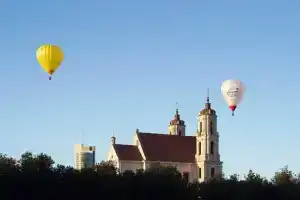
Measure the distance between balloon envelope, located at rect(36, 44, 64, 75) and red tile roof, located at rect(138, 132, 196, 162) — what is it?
5621 centimetres

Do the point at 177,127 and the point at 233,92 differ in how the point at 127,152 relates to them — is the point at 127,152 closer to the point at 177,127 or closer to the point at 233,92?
the point at 177,127

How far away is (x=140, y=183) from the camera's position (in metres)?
64.9

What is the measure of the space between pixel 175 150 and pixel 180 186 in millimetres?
39579

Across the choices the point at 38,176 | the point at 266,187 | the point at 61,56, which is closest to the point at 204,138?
the point at 266,187

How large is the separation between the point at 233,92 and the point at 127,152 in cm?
5142

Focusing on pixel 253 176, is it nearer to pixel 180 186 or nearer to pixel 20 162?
pixel 180 186

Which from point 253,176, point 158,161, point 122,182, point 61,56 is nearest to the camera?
point 61,56

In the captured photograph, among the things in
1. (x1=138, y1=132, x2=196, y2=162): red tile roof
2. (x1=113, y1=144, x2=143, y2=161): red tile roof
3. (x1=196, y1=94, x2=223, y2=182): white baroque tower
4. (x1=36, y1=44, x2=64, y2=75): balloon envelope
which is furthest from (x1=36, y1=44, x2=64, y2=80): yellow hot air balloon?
(x1=196, y1=94, x2=223, y2=182): white baroque tower

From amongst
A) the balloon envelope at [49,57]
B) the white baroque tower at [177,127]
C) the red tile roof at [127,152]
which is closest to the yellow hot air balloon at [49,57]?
the balloon envelope at [49,57]

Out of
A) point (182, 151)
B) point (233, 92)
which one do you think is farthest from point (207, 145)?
point (233, 92)

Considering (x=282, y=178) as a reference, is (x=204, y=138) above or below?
above

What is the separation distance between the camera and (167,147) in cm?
10662

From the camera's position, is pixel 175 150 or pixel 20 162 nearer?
pixel 20 162

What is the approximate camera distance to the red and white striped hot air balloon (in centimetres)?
5353
